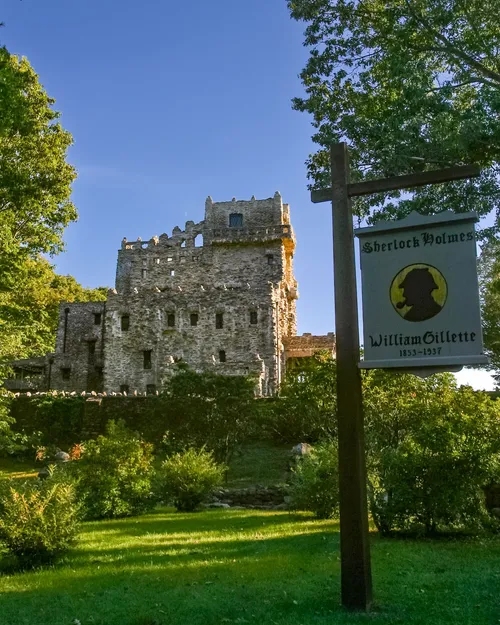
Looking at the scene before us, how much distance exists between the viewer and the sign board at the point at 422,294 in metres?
5.57

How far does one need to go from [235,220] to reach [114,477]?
38.3 metres

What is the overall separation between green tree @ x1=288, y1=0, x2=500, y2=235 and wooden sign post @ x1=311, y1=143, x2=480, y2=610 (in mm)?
6466

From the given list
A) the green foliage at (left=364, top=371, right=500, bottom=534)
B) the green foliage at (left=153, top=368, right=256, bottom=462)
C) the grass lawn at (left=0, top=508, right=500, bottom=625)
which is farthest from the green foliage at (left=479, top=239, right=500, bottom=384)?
the grass lawn at (left=0, top=508, right=500, bottom=625)

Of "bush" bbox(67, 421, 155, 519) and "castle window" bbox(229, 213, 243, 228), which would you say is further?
"castle window" bbox(229, 213, 243, 228)

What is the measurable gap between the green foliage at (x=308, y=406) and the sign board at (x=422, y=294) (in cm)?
1104

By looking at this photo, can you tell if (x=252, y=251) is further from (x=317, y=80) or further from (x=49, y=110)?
(x=317, y=80)

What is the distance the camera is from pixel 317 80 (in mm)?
16125

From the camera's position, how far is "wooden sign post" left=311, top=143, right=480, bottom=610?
565 centimetres

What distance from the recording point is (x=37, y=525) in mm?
8758

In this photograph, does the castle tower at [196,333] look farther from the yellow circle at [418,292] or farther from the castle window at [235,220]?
the yellow circle at [418,292]

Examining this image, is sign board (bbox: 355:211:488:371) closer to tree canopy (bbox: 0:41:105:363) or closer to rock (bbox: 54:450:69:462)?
tree canopy (bbox: 0:41:105:363)

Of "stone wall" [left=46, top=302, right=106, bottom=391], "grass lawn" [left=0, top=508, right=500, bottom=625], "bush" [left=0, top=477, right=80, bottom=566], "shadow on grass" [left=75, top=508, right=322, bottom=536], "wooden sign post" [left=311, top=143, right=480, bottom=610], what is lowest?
"shadow on grass" [left=75, top=508, right=322, bottom=536]

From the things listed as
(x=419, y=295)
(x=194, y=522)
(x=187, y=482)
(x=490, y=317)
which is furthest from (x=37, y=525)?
(x=490, y=317)

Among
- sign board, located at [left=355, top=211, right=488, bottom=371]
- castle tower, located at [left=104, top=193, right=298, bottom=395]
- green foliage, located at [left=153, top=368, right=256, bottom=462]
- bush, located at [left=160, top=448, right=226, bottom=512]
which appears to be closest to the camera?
sign board, located at [left=355, top=211, right=488, bottom=371]
